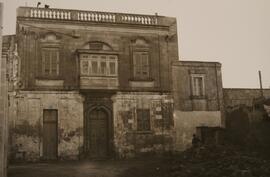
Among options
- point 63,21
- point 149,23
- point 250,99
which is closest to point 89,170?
point 63,21

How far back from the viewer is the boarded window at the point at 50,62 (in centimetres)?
2308

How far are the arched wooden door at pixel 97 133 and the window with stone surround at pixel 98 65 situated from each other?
7.48ft

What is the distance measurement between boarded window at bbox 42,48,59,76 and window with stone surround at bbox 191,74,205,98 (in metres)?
8.93

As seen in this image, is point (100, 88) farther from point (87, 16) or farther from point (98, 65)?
point (87, 16)

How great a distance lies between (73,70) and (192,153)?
8819 mm

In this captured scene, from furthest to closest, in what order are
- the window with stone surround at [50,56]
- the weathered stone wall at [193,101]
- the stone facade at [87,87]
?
the weathered stone wall at [193,101] → the window with stone surround at [50,56] → the stone facade at [87,87]

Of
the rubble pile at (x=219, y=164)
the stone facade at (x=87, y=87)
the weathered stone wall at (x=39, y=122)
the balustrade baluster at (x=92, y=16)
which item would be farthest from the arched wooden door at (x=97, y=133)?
the rubble pile at (x=219, y=164)

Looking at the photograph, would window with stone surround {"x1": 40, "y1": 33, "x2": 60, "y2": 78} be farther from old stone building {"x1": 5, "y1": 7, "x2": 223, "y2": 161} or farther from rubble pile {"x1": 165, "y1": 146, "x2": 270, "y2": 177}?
rubble pile {"x1": 165, "y1": 146, "x2": 270, "y2": 177}

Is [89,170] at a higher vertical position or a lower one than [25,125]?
lower

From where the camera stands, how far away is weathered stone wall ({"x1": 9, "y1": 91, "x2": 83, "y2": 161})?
72.0ft

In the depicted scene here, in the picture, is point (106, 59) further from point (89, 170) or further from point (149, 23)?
point (89, 170)

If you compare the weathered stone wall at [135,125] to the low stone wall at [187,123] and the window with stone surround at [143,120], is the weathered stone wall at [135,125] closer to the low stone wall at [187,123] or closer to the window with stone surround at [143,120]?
the window with stone surround at [143,120]

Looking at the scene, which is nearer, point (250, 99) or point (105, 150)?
point (105, 150)

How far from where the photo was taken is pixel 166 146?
24.5 m
